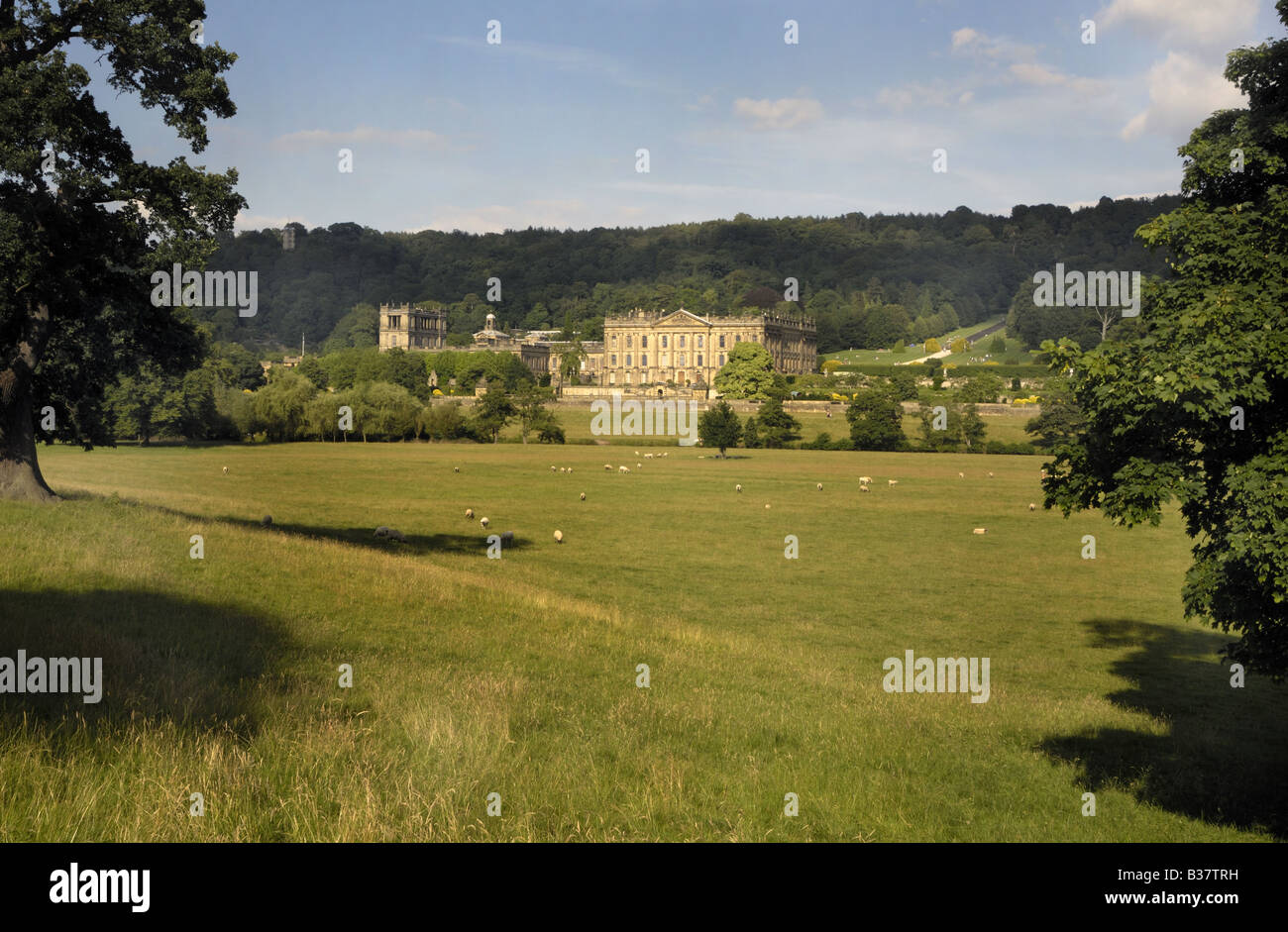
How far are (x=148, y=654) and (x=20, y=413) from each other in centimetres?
1416

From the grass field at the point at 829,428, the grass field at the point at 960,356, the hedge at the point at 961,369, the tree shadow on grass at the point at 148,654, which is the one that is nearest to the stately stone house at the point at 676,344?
the hedge at the point at 961,369

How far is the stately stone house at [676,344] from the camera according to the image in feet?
547

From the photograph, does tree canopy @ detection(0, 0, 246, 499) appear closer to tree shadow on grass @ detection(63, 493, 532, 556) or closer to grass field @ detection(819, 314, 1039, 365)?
tree shadow on grass @ detection(63, 493, 532, 556)

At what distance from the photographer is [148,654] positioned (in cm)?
1102

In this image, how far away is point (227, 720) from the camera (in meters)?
9.09

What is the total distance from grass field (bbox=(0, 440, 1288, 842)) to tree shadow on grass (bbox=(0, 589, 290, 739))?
0.05m

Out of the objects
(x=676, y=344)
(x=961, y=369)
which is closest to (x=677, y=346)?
(x=676, y=344)

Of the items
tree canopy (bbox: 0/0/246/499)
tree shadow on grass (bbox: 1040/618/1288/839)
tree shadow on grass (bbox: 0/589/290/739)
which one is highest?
tree canopy (bbox: 0/0/246/499)

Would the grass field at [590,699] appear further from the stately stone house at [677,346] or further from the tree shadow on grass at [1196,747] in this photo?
the stately stone house at [677,346]

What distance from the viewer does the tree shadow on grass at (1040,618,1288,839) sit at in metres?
10.5

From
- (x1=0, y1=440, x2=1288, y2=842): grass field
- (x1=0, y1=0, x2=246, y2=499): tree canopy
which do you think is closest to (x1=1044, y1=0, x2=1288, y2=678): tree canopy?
(x1=0, y1=440, x2=1288, y2=842): grass field

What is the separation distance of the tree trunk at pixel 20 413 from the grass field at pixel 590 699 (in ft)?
4.27

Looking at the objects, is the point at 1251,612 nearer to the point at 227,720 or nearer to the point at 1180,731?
the point at 1180,731

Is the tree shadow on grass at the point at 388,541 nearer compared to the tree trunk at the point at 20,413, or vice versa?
the tree trunk at the point at 20,413
